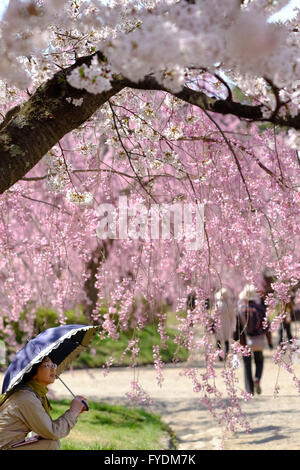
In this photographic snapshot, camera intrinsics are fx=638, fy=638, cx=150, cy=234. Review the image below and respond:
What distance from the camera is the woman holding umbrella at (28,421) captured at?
131 inches

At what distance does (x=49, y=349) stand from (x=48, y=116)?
1.24 meters

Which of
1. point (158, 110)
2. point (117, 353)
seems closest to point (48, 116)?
point (158, 110)

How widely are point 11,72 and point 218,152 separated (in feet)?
8.68

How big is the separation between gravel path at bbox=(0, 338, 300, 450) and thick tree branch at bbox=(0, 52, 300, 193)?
280 centimetres

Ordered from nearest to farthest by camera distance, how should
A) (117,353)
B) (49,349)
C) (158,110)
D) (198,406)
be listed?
(49,349) → (158,110) → (198,406) → (117,353)

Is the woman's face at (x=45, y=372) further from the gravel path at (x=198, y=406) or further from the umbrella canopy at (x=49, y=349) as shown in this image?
the gravel path at (x=198, y=406)

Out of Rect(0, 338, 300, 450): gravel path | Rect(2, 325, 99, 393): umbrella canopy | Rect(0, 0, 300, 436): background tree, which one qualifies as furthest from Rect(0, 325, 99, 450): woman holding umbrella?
Rect(0, 338, 300, 450): gravel path

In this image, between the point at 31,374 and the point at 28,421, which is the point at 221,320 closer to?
the point at 31,374

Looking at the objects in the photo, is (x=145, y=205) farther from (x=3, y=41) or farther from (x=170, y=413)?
(x=170, y=413)

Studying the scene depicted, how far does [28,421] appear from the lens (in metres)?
3.34

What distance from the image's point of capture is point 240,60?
2.65 metres

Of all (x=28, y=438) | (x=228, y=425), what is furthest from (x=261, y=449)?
(x=28, y=438)

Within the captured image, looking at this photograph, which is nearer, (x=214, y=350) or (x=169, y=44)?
(x=169, y=44)

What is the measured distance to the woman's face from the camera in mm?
3500
